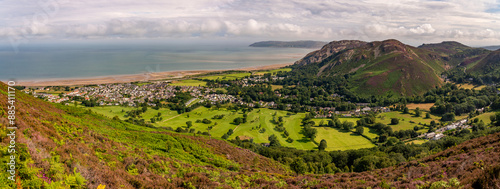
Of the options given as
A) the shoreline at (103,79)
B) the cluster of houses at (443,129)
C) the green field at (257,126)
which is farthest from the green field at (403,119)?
the shoreline at (103,79)

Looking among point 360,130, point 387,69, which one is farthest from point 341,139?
point 387,69

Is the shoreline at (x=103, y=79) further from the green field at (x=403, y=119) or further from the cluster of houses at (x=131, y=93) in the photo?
the green field at (x=403, y=119)

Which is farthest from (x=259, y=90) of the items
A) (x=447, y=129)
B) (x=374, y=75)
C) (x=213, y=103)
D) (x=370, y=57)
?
(x=370, y=57)

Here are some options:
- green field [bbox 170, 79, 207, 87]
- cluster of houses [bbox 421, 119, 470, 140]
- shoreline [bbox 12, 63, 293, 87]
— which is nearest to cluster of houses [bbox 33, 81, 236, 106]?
green field [bbox 170, 79, 207, 87]

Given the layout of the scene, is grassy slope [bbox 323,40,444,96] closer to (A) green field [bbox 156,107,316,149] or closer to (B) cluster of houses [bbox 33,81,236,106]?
(A) green field [bbox 156,107,316,149]

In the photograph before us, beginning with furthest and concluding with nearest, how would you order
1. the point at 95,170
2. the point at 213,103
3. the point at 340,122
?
the point at 213,103, the point at 340,122, the point at 95,170

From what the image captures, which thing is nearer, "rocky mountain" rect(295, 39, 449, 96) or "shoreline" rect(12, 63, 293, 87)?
"shoreline" rect(12, 63, 293, 87)

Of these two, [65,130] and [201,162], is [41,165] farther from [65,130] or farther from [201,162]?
[201,162]
